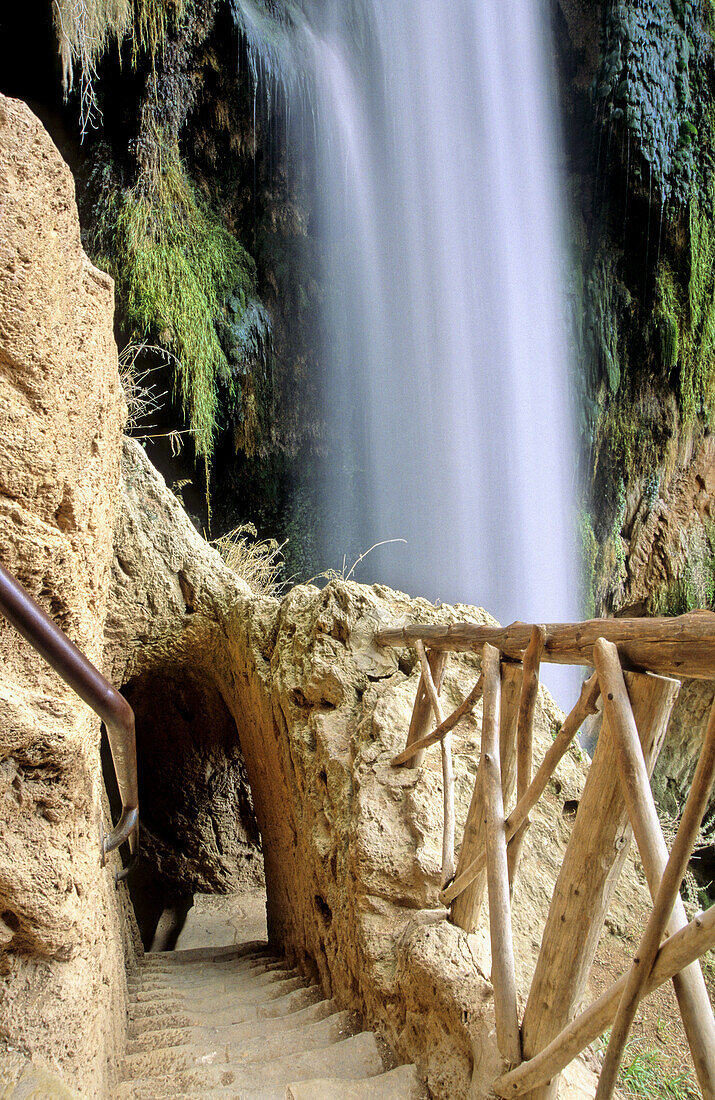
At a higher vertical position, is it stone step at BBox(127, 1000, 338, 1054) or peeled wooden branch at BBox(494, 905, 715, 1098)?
peeled wooden branch at BBox(494, 905, 715, 1098)

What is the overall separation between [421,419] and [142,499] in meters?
6.01

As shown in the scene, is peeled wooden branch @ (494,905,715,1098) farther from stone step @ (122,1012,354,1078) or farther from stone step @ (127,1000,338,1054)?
stone step @ (127,1000,338,1054)

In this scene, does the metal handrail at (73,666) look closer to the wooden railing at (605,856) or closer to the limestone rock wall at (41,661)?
the limestone rock wall at (41,661)

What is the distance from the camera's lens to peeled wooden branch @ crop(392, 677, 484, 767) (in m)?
2.49

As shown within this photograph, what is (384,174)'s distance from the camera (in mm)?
9016

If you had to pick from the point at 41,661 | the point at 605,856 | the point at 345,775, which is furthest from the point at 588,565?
the point at 41,661

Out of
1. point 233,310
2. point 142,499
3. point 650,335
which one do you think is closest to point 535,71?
point 650,335

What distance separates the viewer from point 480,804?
2268 mm

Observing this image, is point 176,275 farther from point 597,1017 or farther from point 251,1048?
point 597,1017

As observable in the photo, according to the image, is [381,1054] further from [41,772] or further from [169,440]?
[169,440]

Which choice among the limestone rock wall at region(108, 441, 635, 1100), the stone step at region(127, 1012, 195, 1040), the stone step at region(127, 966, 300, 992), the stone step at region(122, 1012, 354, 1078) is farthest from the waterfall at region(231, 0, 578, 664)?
the stone step at region(122, 1012, 354, 1078)

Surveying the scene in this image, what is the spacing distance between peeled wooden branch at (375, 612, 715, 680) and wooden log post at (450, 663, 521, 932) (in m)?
0.10

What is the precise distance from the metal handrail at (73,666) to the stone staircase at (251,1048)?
120 centimetres

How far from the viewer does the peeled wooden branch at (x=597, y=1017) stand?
120 centimetres
